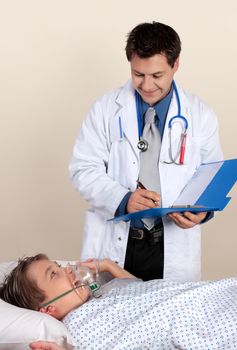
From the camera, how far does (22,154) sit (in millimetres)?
3578

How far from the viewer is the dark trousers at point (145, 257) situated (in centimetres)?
250

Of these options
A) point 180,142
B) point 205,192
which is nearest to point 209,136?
point 180,142

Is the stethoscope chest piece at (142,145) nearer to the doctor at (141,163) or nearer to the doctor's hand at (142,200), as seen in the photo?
the doctor at (141,163)

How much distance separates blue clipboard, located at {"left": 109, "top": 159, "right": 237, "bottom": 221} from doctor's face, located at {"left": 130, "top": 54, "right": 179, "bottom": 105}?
0.35 meters

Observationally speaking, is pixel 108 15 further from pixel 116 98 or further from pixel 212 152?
pixel 212 152

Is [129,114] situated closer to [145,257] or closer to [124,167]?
[124,167]

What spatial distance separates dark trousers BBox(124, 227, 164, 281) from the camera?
98.5 inches

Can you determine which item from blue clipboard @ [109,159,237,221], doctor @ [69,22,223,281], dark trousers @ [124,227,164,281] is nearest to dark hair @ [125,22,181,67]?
doctor @ [69,22,223,281]

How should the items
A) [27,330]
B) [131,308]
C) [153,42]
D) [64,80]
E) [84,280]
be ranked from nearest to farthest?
[27,330], [131,308], [84,280], [153,42], [64,80]

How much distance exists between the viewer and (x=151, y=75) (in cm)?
236

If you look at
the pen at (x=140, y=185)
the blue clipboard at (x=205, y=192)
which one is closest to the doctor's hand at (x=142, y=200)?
the blue clipboard at (x=205, y=192)

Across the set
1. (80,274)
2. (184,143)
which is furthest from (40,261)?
(184,143)

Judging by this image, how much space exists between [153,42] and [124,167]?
0.49 metres

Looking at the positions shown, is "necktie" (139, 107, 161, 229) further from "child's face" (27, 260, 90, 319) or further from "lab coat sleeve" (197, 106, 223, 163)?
"child's face" (27, 260, 90, 319)
